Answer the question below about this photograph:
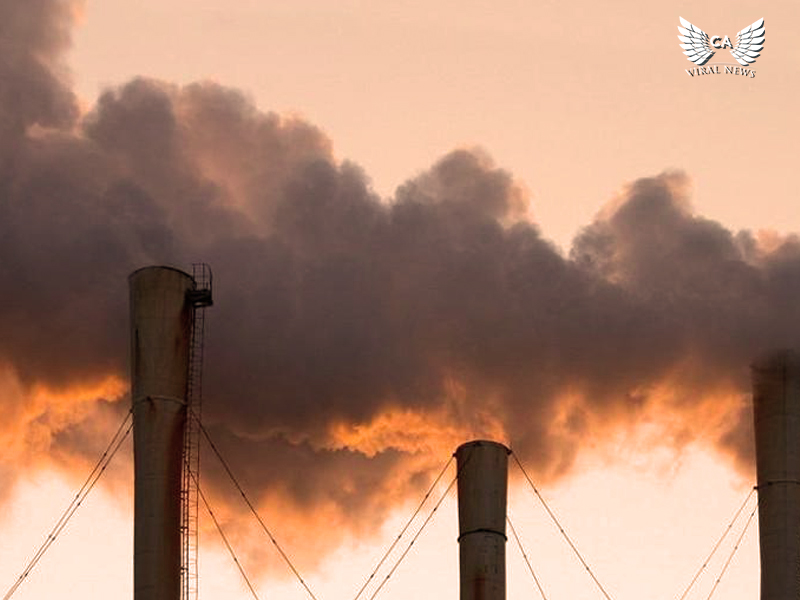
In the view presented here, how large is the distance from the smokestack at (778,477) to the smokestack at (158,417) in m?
16.3

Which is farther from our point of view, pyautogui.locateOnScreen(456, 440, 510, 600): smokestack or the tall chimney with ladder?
pyautogui.locateOnScreen(456, 440, 510, 600): smokestack

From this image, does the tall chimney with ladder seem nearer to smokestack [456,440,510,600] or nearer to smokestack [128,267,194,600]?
smokestack [128,267,194,600]

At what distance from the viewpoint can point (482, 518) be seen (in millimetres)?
53531

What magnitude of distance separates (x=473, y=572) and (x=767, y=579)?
8159 mm

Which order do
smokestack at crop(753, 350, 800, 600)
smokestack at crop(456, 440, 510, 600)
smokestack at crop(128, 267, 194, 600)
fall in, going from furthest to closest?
smokestack at crop(753, 350, 800, 600)
smokestack at crop(456, 440, 510, 600)
smokestack at crop(128, 267, 194, 600)

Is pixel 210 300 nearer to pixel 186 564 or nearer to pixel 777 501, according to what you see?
pixel 186 564

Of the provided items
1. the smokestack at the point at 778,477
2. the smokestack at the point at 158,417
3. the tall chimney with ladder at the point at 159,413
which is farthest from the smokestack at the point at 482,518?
the smokestack at the point at 158,417

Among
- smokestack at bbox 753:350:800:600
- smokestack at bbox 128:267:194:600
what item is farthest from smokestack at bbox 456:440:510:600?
smokestack at bbox 128:267:194:600

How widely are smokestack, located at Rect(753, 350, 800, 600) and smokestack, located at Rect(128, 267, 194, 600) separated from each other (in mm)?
16307

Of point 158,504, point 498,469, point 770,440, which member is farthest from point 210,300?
point 770,440

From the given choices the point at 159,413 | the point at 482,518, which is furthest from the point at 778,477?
the point at 159,413

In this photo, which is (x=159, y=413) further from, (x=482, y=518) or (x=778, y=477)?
(x=778, y=477)

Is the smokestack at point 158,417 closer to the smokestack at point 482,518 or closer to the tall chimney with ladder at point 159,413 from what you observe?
the tall chimney with ladder at point 159,413

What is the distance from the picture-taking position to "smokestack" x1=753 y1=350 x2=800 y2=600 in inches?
2130
